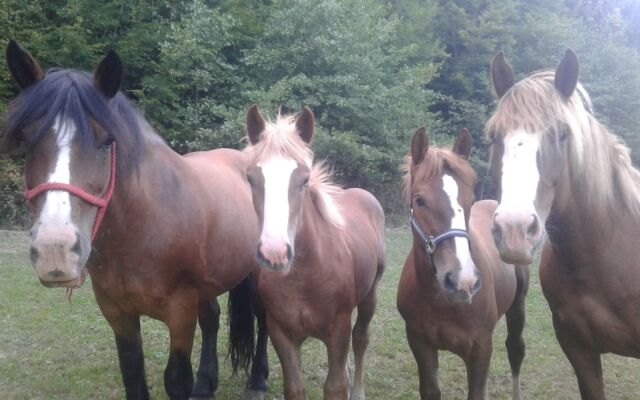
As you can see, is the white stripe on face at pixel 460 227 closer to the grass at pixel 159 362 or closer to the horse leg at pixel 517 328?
the horse leg at pixel 517 328

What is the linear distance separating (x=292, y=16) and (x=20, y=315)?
12.3 metres

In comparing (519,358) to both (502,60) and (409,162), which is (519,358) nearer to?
(409,162)

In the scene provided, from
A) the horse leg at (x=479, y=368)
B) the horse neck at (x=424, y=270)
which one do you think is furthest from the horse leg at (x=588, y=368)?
the horse neck at (x=424, y=270)

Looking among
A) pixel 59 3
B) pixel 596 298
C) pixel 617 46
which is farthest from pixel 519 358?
pixel 617 46

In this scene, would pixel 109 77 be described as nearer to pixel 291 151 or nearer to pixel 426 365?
pixel 291 151

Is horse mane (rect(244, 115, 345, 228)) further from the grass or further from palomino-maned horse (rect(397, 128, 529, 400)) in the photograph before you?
the grass

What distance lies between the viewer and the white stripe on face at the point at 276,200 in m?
2.75

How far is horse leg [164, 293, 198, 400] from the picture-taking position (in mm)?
3238

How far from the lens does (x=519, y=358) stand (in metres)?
4.39

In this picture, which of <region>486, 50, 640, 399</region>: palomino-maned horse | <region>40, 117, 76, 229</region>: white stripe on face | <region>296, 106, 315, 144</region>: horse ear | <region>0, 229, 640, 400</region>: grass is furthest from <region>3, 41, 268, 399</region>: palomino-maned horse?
<region>486, 50, 640, 399</region>: palomino-maned horse

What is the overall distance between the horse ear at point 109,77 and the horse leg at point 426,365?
2194 mm

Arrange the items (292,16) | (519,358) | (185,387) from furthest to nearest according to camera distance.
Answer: (292,16) < (519,358) < (185,387)

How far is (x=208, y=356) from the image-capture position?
4.40 m

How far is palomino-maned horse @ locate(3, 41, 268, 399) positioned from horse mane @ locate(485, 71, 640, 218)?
1.83m
